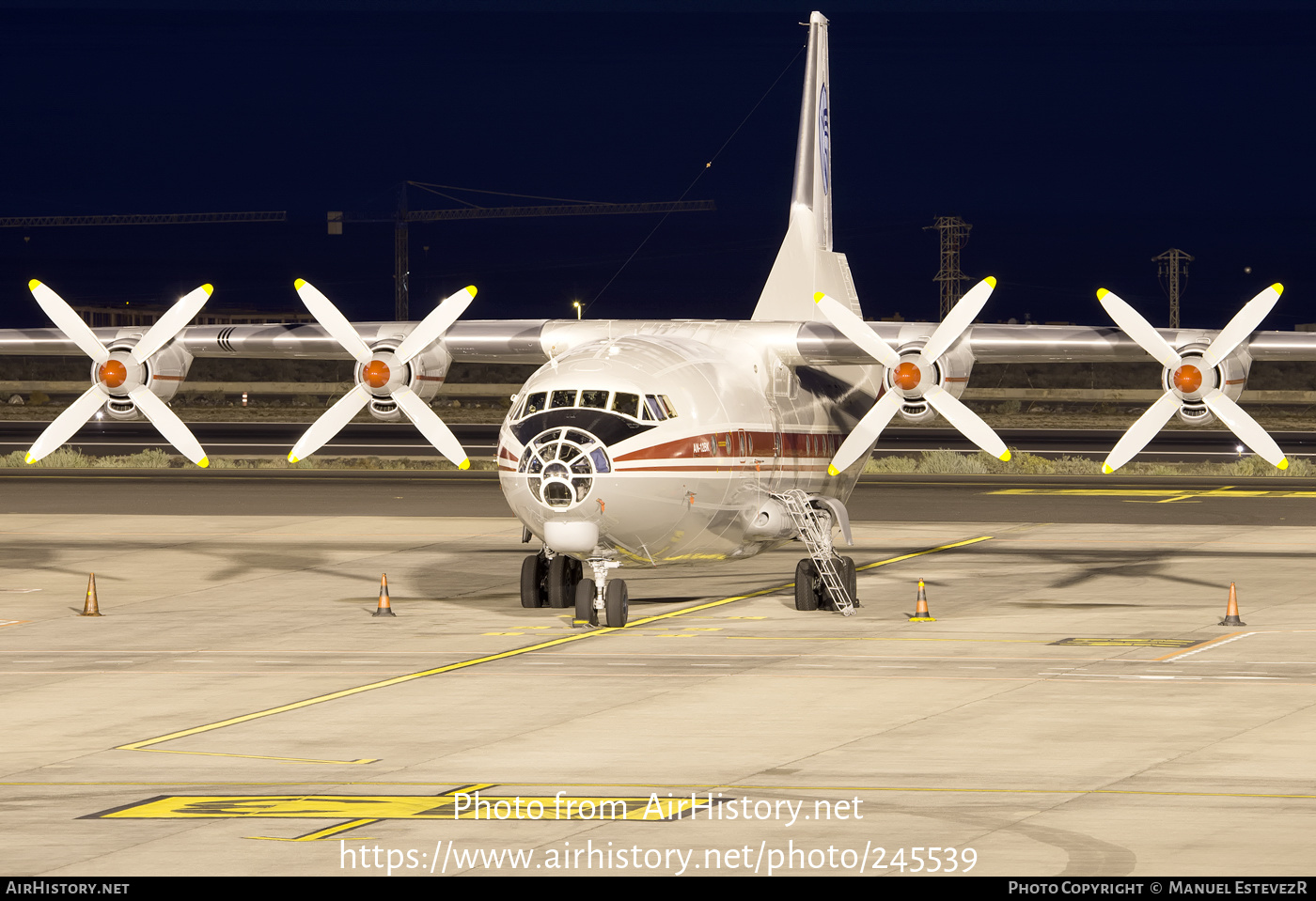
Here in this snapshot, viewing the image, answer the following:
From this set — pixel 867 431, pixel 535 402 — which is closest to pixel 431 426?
pixel 535 402

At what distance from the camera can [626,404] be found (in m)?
24.3

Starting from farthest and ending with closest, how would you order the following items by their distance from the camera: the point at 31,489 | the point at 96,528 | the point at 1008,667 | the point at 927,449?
the point at 927,449 < the point at 31,489 < the point at 96,528 < the point at 1008,667

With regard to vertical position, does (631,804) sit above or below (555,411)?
below

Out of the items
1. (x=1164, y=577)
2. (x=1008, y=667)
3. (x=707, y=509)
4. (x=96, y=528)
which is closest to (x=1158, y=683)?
(x=1008, y=667)

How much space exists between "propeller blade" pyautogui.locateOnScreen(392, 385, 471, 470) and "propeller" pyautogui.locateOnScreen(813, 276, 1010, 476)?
5.90m

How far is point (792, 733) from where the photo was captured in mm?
17156

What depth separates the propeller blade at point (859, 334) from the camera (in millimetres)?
26750

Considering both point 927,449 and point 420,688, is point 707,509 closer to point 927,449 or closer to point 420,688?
point 420,688

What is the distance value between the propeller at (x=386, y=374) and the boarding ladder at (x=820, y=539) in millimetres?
5308

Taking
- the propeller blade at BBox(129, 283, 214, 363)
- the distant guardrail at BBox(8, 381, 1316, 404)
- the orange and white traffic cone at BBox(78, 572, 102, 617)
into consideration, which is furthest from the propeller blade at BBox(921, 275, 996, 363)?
the distant guardrail at BBox(8, 381, 1316, 404)

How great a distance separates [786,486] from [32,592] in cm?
1265

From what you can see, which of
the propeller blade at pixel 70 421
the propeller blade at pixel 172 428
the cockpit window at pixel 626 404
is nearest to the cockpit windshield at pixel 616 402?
the cockpit window at pixel 626 404

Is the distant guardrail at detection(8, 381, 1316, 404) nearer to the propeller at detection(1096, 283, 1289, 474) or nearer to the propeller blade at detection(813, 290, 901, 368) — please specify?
the propeller blade at detection(813, 290, 901, 368)

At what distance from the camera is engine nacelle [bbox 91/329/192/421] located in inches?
1174
